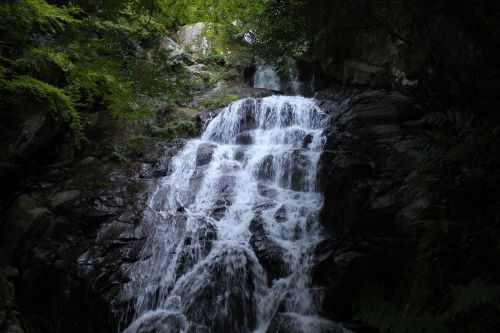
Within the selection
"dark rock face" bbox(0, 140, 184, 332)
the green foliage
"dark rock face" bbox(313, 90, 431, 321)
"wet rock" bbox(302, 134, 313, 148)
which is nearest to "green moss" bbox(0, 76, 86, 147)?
"dark rock face" bbox(0, 140, 184, 332)

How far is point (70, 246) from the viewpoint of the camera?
7.30m

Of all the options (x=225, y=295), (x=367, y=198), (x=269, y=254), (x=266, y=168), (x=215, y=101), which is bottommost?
(x=225, y=295)

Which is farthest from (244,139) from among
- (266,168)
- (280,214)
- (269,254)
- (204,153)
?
(269,254)

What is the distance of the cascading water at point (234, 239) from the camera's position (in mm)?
5961

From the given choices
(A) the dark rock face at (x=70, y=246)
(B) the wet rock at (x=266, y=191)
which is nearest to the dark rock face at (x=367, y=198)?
(B) the wet rock at (x=266, y=191)

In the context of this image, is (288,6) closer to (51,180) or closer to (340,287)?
(340,287)

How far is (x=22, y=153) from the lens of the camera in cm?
779

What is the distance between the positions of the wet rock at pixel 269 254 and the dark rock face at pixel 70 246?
237 cm

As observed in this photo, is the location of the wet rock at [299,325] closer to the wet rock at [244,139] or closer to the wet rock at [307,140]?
the wet rock at [307,140]

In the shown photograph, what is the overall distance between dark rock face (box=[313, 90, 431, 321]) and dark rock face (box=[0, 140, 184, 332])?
3816 millimetres

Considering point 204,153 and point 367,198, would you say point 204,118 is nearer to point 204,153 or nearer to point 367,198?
point 204,153

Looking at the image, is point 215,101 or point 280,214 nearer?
point 280,214

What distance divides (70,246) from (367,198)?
5.85m

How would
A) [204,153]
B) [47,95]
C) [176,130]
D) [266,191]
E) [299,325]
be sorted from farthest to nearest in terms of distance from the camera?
[176,130] < [204,153] < [266,191] < [47,95] < [299,325]
